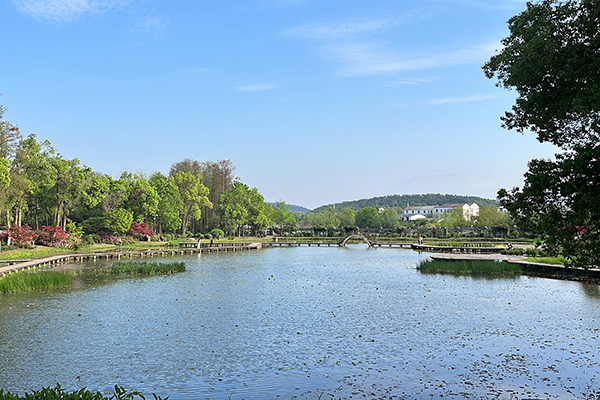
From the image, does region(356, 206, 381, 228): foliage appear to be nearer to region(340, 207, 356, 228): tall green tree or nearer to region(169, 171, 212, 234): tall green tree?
region(340, 207, 356, 228): tall green tree

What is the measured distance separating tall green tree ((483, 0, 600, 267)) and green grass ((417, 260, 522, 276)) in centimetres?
2239

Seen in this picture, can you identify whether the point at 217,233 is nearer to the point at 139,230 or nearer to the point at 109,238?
the point at 139,230

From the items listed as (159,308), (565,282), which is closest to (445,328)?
(159,308)

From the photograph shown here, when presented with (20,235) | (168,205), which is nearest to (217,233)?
(168,205)

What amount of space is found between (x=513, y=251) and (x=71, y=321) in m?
38.1

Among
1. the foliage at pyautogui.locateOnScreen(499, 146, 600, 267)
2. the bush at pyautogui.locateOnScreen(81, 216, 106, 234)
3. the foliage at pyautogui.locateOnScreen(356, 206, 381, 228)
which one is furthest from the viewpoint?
the foliage at pyautogui.locateOnScreen(356, 206, 381, 228)

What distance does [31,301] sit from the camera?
2022 cm

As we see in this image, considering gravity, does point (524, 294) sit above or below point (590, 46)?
below

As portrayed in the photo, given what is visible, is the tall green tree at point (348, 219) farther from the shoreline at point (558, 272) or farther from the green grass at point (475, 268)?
the shoreline at point (558, 272)

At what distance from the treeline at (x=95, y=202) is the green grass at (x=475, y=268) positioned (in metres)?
31.8

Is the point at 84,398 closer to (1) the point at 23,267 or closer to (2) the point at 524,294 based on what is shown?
(2) the point at 524,294

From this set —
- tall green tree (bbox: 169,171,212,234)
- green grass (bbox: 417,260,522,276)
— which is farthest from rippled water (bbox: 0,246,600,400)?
tall green tree (bbox: 169,171,212,234)

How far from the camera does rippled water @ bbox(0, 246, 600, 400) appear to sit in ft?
34.2

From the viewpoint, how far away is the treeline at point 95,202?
4466 centimetres
